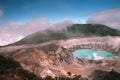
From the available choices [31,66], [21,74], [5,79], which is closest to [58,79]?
[31,66]

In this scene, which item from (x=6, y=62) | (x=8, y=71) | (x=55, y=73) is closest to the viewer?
(x=8, y=71)

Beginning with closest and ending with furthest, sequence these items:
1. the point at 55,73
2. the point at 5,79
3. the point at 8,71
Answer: the point at 5,79 → the point at 8,71 → the point at 55,73

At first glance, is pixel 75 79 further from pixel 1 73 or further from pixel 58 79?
pixel 1 73

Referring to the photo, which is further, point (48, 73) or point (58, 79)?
point (48, 73)

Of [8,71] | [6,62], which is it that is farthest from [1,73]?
[6,62]

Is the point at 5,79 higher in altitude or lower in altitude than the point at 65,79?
higher

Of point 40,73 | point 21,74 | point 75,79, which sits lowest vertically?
point 75,79

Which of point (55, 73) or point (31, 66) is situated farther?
point (55, 73)

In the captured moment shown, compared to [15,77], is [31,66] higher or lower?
lower

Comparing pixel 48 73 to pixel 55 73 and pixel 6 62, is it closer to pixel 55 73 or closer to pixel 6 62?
pixel 55 73
